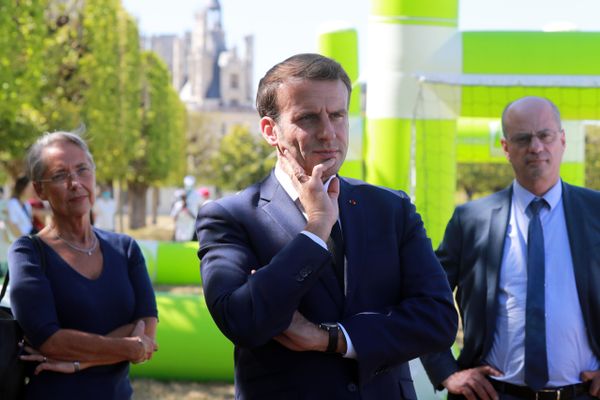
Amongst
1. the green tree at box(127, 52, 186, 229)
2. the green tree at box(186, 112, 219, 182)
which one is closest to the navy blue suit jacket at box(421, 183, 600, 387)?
the green tree at box(127, 52, 186, 229)

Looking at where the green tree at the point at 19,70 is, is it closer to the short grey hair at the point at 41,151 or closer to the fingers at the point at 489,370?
the short grey hair at the point at 41,151

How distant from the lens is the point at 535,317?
343 cm

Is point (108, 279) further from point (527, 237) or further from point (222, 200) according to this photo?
point (527, 237)

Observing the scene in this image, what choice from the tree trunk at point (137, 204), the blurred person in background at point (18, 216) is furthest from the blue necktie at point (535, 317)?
the tree trunk at point (137, 204)

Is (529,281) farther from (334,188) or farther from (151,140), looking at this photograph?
(151,140)

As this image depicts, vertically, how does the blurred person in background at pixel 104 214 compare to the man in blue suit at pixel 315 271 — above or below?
below

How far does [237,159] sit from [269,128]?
68076 millimetres

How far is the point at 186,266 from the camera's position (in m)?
15.0

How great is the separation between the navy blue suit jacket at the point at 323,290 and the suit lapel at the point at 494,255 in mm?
968

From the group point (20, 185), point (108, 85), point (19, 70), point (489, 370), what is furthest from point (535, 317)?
point (108, 85)

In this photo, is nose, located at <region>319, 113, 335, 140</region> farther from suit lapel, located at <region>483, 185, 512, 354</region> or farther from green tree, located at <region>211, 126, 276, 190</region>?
green tree, located at <region>211, 126, 276, 190</region>

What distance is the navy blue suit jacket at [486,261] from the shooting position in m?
3.43

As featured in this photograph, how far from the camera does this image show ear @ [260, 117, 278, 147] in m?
2.50

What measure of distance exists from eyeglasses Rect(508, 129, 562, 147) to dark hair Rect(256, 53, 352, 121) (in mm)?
1316
